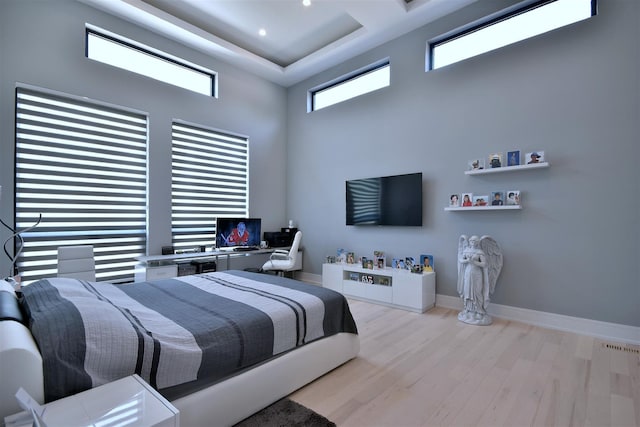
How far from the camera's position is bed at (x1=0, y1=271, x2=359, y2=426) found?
46.7 inches

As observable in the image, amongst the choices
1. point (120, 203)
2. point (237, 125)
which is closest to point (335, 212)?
point (237, 125)

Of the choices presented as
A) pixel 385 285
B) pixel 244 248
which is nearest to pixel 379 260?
pixel 385 285

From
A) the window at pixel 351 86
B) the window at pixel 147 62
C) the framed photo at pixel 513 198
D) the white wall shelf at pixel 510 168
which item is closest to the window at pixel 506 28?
the window at pixel 351 86

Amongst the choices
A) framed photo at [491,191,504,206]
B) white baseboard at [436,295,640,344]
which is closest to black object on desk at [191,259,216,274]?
white baseboard at [436,295,640,344]

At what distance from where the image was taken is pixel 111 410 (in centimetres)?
104

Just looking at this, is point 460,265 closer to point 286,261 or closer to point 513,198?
point 513,198

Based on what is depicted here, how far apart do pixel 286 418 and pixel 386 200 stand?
10.7ft

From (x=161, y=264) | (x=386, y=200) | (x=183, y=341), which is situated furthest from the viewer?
(x=386, y=200)

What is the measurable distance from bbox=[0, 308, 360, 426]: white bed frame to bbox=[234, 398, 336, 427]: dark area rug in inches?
1.5

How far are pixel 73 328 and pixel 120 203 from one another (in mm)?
3216

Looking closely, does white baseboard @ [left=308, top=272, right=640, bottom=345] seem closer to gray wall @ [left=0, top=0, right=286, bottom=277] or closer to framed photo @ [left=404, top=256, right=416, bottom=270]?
framed photo @ [left=404, top=256, right=416, bottom=270]

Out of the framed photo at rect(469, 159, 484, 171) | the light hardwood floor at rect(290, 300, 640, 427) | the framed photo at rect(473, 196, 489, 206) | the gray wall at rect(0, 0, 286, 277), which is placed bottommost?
the light hardwood floor at rect(290, 300, 640, 427)

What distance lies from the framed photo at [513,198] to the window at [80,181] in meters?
4.72

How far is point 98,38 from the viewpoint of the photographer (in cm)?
391
